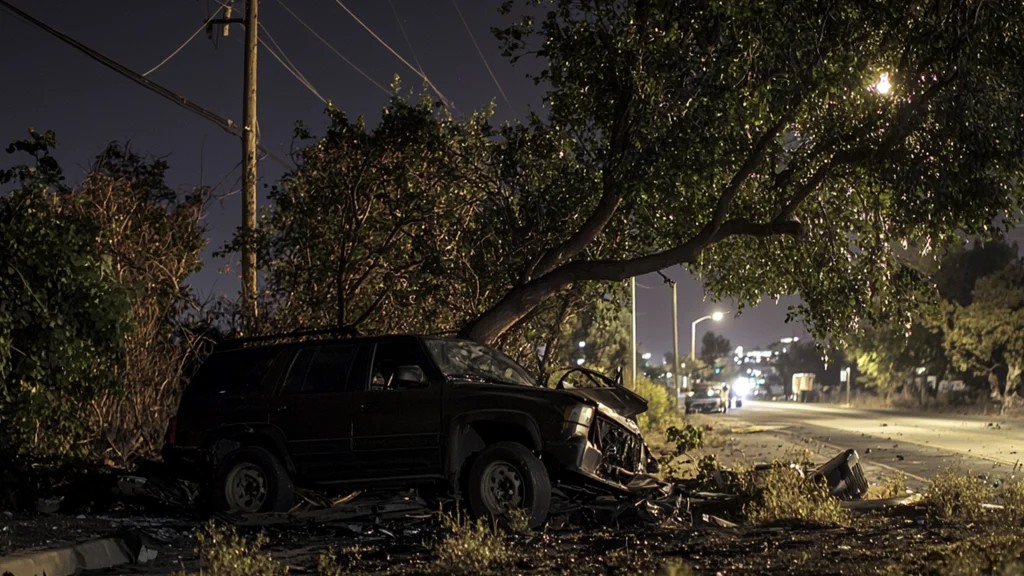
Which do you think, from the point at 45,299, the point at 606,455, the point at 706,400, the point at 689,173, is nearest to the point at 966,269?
the point at 706,400

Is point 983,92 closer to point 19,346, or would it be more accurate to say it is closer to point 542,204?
point 542,204

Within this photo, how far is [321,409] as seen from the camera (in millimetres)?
11164

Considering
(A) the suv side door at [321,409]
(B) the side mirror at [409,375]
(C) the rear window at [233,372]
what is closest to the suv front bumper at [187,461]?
(C) the rear window at [233,372]

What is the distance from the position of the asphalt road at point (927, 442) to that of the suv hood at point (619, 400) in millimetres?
5053

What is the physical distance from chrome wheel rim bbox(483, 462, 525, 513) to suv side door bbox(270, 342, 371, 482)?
1.52 m

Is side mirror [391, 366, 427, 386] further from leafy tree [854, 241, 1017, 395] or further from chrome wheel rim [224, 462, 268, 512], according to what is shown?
leafy tree [854, 241, 1017, 395]

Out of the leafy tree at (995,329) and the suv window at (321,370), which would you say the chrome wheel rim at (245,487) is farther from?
the leafy tree at (995,329)

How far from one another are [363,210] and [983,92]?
863cm

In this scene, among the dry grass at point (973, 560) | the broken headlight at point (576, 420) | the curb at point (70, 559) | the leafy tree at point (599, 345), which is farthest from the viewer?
the leafy tree at point (599, 345)

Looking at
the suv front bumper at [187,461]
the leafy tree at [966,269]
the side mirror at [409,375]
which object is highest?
the leafy tree at [966,269]

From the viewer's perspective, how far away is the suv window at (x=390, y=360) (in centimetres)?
1108

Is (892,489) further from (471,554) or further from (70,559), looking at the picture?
(70,559)

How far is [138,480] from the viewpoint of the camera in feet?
39.7

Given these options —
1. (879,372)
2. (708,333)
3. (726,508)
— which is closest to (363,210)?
(726,508)
